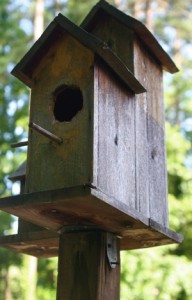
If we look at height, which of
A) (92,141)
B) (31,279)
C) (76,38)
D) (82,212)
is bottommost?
(82,212)

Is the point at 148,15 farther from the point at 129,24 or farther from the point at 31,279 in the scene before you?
the point at 129,24

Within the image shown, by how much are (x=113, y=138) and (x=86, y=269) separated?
704 millimetres

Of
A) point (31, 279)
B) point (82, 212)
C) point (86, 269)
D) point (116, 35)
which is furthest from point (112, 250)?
point (31, 279)

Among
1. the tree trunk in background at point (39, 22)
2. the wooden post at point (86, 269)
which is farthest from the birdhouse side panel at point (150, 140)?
the tree trunk in background at point (39, 22)

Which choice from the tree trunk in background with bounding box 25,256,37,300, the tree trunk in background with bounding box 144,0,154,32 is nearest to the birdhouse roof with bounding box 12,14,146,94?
the tree trunk in background with bounding box 25,256,37,300

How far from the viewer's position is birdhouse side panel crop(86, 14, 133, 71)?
315 centimetres

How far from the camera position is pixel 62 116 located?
2873 mm

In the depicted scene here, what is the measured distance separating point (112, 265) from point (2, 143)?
800cm

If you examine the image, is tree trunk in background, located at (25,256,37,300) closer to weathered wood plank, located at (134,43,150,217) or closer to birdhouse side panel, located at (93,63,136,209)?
weathered wood plank, located at (134,43,150,217)

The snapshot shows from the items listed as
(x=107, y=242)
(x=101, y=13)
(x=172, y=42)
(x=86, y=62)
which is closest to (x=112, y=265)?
(x=107, y=242)

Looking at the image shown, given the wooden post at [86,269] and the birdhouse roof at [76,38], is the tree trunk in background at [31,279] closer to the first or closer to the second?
the wooden post at [86,269]

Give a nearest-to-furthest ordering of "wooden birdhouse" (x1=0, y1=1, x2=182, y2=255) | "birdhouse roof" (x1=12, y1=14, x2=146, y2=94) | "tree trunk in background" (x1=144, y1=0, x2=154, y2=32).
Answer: "wooden birdhouse" (x1=0, y1=1, x2=182, y2=255)
"birdhouse roof" (x1=12, y1=14, x2=146, y2=94)
"tree trunk in background" (x1=144, y1=0, x2=154, y2=32)

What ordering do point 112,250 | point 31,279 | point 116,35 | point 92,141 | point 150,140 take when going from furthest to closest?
point 31,279
point 116,35
point 150,140
point 112,250
point 92,141

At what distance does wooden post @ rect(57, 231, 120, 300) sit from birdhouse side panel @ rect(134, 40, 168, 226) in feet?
1.08
